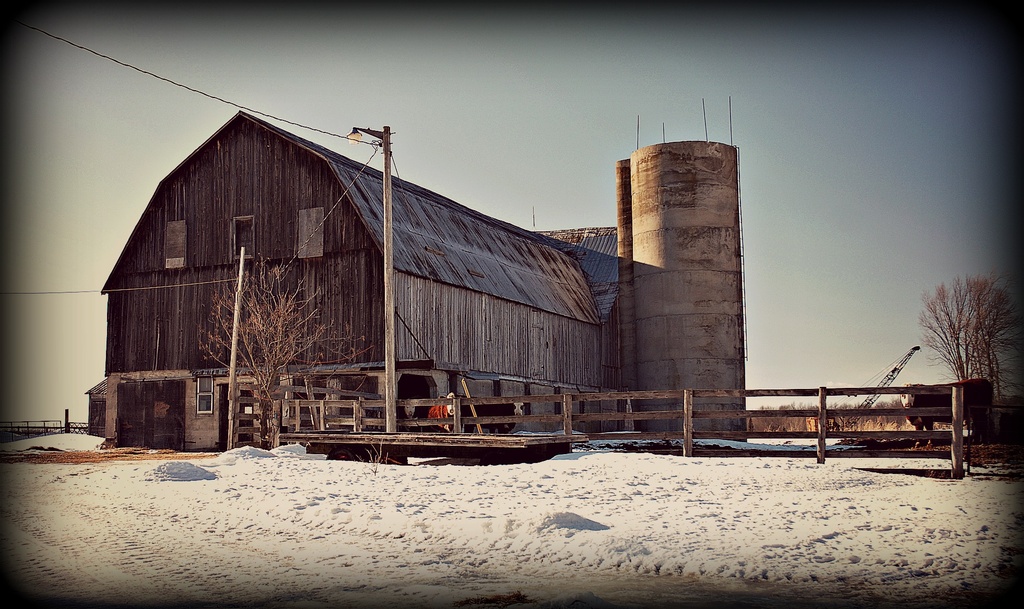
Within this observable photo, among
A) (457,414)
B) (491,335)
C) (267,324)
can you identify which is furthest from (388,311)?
(491,335)

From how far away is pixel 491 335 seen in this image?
34969 millimetres

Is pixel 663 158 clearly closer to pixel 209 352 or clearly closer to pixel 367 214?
pixel 367 214

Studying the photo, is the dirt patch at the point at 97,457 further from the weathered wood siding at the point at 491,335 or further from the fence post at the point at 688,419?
the fence post at the point at 688,419

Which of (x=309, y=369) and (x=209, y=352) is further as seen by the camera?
(x=209, y=352)

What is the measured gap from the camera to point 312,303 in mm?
30875

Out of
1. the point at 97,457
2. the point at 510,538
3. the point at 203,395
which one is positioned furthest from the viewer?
the point at 203,395

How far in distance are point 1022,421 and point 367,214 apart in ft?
67.5

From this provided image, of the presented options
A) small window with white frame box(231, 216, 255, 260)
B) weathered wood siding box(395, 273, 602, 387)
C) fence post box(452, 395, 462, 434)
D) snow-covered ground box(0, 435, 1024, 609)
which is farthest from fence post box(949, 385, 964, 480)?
small window with white frame box(231, 216, 255, 260)

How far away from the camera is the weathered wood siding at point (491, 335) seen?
30406 millimetres

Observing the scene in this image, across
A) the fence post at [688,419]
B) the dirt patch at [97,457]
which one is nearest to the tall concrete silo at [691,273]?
the fence post at [688,419]

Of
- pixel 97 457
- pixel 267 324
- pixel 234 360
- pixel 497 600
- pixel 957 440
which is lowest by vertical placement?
pixel 97 457

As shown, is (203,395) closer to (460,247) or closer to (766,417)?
(460,247)

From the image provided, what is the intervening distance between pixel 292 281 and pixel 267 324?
77.7 inches

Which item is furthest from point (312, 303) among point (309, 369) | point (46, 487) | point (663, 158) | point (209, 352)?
point (663, 158)
